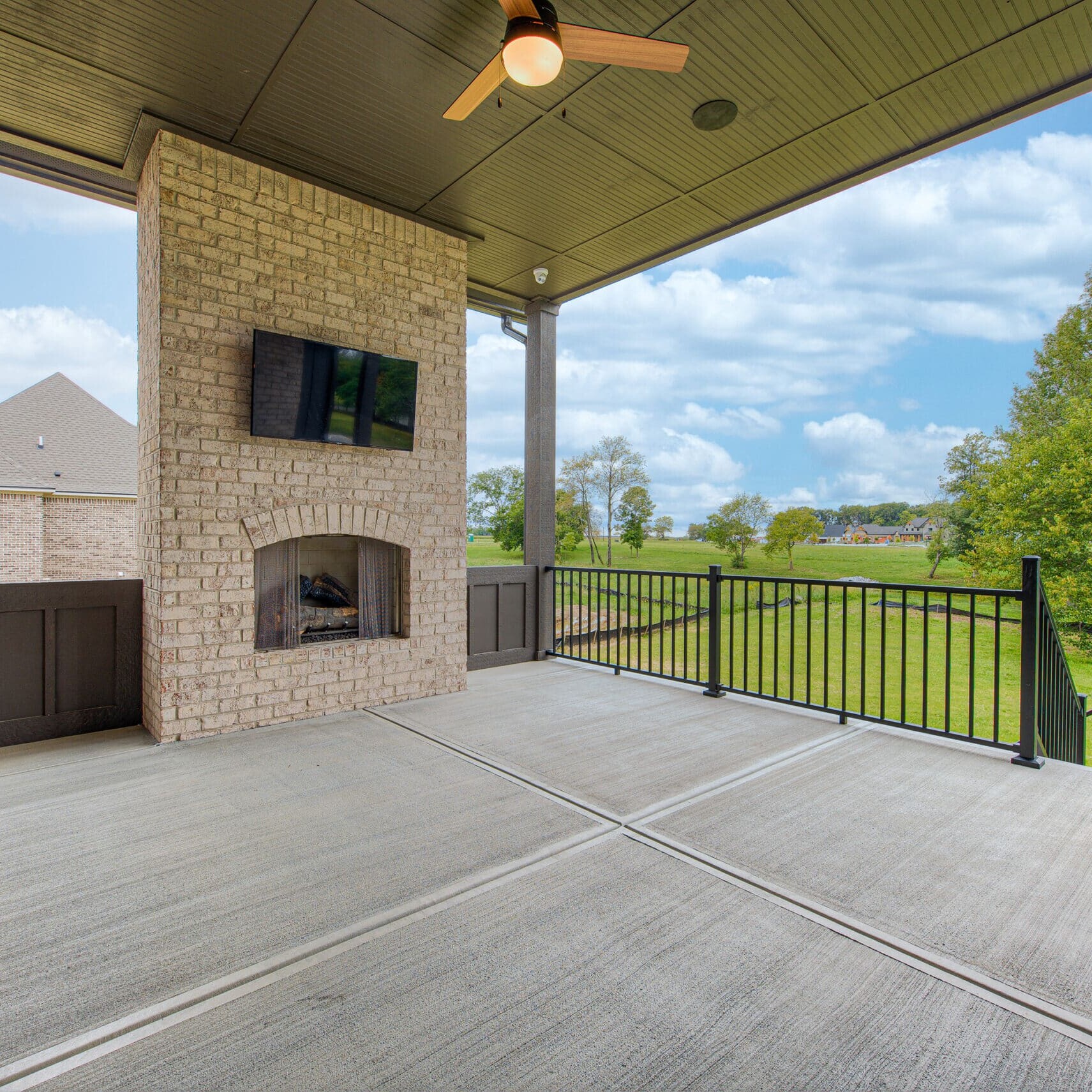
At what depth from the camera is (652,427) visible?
13.3 m

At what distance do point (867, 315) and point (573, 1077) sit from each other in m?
15.8

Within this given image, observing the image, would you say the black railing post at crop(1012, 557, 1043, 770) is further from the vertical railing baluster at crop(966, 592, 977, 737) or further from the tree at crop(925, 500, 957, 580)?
the tree at crop(925, 500, 957, 580)

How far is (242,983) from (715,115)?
403cm

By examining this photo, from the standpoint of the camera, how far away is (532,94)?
9.98ft

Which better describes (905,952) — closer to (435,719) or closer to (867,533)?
(435,719)

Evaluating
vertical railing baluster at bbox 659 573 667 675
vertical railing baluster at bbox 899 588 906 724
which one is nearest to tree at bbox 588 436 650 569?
vertical railing baluster at bbox 659 573 667 675

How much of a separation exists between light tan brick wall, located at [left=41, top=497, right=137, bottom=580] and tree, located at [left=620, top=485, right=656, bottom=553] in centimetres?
610

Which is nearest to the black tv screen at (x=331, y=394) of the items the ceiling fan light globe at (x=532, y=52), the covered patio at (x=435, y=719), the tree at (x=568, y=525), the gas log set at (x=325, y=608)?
the covered patio at (x=435, y=719)

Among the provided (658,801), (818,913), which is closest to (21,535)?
(658,801)

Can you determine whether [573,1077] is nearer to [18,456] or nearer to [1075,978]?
[1075,978]

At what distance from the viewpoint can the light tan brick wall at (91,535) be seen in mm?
3979

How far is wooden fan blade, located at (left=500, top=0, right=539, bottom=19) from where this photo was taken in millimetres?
2160

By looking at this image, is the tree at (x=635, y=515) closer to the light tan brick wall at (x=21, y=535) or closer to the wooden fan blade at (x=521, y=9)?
the light tan brick wall at (x=21, y=535)

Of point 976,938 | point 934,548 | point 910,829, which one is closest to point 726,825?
point 910,829
